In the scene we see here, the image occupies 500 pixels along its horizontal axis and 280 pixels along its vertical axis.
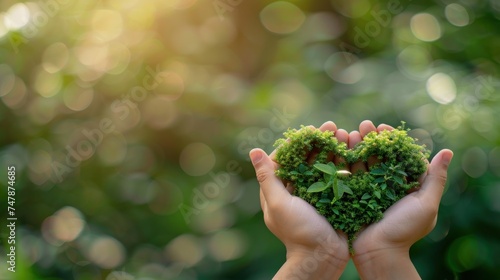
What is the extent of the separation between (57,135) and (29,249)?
420 millimetres

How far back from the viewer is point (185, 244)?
1.77 m

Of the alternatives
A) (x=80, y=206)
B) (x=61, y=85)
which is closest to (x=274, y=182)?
(x=80, y=206)

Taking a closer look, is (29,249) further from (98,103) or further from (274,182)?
(274,182)

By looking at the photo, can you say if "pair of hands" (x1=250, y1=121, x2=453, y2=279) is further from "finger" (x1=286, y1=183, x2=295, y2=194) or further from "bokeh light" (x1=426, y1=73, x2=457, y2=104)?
"bokeh light" (x1=426, y1=73, x2=457, y2=104)

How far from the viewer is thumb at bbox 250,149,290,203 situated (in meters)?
1.07

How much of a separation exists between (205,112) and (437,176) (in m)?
0.95

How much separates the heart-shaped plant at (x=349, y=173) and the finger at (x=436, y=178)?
0.06 ft

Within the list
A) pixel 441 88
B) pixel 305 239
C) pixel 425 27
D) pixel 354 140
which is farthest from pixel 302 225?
pixel 425 27

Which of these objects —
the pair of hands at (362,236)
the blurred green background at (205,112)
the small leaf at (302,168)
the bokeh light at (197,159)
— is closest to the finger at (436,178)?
the pair of hands at (362,236)

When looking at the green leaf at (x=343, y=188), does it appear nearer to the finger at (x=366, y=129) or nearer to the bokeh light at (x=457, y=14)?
the finger at (x=366, y=129)

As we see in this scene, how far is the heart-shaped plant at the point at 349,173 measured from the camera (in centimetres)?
107

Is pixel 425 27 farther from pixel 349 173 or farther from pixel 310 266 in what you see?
pixel 310 266

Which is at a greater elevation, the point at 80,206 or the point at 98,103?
the point at 98,103

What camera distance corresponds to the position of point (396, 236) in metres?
1.03
